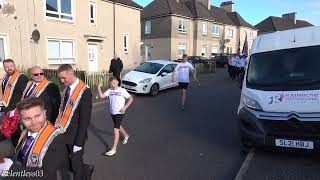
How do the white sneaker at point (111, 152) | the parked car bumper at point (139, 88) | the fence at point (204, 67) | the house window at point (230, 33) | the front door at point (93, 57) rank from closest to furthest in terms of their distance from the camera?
1. the white sneaker at point (111, 152)
2. the parked car bumper at point (139, 88)
3. the front door at point (93, 57)
4. the fence at point (204, 67)
5. the house window at point (230, 33)

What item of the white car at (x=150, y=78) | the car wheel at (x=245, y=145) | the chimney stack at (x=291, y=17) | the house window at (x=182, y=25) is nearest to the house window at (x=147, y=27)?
the house window at (x=182, y=25)

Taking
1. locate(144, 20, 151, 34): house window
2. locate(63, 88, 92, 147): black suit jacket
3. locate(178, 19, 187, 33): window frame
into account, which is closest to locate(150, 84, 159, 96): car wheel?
locate(63, 88, 92, 147): black suit jacket

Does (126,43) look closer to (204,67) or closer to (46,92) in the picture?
(204,67)

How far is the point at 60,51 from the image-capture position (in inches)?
778

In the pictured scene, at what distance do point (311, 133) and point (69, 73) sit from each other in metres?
3.85

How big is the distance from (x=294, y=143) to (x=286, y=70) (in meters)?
1.46

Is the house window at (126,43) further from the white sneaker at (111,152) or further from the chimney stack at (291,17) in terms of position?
the chimney stack at (291,17)

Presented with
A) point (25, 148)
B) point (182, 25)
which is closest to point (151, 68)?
point (25, 148)

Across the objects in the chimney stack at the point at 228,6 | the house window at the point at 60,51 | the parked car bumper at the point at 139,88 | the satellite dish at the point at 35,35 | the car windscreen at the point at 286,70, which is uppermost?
the chimney stack at the point at 228,6

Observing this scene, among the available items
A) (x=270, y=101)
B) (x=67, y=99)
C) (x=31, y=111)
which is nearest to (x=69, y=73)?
(x=67, y=99)

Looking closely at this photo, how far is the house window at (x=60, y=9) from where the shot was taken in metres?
19.1

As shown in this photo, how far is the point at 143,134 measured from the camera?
736 centimetres

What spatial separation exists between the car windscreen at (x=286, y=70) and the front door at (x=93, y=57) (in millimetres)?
17595

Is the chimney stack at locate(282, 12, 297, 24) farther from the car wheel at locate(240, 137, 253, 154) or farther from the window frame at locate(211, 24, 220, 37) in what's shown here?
the car wheel at locate(240, 137, 253, 154)
